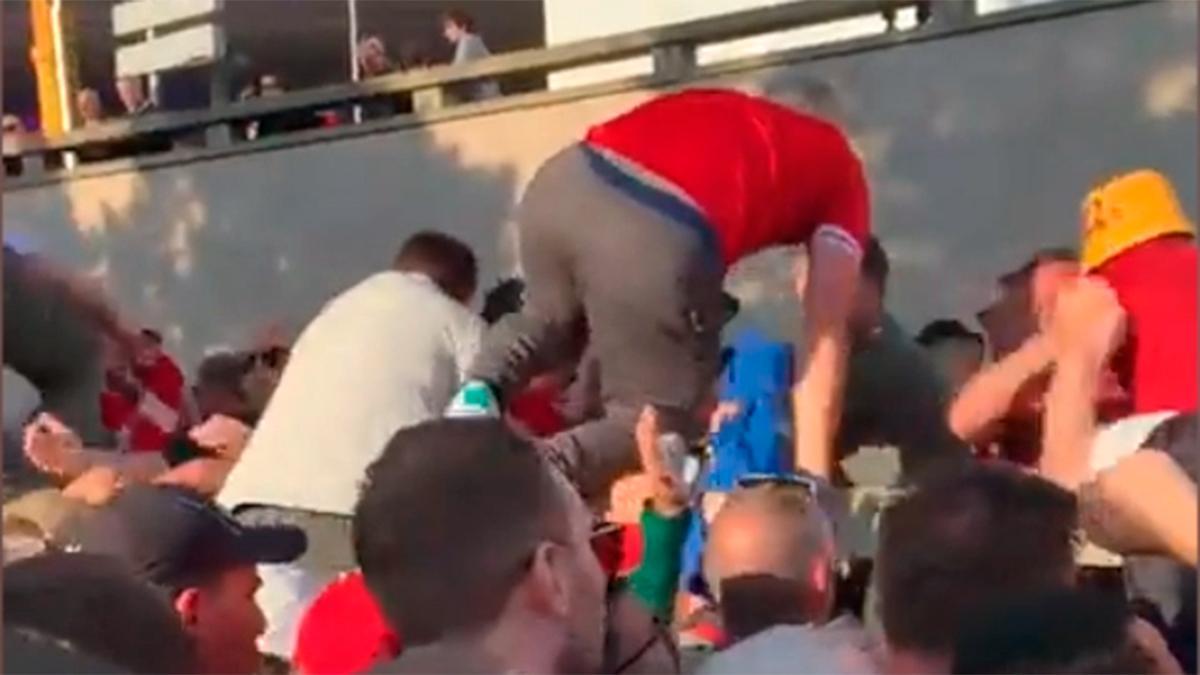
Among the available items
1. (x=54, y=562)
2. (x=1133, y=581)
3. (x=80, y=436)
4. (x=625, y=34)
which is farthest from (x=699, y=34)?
(x=54, y=562)

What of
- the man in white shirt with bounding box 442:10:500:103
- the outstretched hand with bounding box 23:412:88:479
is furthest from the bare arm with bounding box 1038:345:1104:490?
the man in white shirt with bounding box 442:10:500:103

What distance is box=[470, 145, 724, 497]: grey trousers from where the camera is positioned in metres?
3.66

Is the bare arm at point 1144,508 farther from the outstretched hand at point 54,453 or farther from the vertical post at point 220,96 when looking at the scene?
the vertical post at point 220,96

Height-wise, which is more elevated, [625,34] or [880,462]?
[625,34]

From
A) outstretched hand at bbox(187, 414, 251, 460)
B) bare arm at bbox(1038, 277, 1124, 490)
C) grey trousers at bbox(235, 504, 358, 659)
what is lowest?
grey trousers at bbox(235, 504, 358, 659)

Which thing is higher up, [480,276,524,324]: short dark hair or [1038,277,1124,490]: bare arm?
[1038,277,1124,490]: bare arm

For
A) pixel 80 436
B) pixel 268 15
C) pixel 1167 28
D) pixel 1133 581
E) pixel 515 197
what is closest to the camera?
pixel 1133 581

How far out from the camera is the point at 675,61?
6281 mm

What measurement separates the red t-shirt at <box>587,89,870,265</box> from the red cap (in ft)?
3.14

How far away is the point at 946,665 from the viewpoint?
226 cm

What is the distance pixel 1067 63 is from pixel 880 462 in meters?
2.19

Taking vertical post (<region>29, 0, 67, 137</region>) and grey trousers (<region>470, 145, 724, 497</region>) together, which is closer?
grey trousers (<region>470, 145, 724, 497</region>)

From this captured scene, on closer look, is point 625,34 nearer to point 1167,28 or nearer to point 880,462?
point 1167,28

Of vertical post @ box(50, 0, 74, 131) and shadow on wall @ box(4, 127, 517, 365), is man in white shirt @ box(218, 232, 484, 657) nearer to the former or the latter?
shadow on wall @ box(4, 127, 517, 365)
